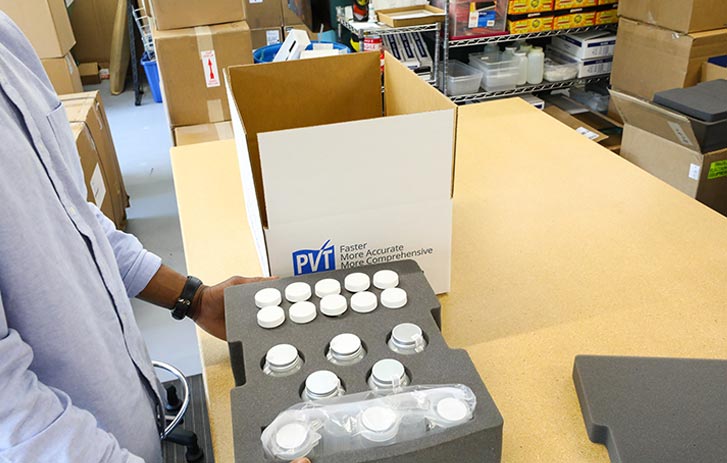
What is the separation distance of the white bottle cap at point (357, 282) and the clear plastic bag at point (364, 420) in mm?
202

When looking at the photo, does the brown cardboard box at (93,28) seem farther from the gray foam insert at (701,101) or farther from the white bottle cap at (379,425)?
the white bottle cap at (379,425)

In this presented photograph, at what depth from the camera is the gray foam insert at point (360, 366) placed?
1.97 feet

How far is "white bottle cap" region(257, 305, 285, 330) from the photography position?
0.77 m

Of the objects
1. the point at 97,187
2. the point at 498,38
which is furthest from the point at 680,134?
the point at 97,187

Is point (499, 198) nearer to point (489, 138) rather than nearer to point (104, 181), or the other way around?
point (489, 138)

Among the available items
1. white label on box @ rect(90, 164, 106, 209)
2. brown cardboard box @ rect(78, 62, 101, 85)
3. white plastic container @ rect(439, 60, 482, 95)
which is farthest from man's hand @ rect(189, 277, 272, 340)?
brown cardboard box @ rect(78, 62, 101, 85)

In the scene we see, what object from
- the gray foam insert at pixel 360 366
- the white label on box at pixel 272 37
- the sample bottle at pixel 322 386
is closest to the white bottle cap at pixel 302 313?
the gray foam insert at pixel 360 366

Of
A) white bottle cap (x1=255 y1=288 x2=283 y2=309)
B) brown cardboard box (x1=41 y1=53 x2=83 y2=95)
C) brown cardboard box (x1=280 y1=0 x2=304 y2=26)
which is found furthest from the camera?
brown cardboard box (x1=280 y1=0 x2=304 y2=26)

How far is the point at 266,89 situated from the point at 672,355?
819mm

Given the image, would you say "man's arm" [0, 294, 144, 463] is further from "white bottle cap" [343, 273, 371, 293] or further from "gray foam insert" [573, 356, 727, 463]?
"gray foam insert" [573, 356, 727, 463]

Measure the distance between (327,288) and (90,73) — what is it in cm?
509

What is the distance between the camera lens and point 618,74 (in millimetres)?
3029

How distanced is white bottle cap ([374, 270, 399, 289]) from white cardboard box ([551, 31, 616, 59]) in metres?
2.73

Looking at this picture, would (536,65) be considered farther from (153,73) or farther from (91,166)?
(153,73)
